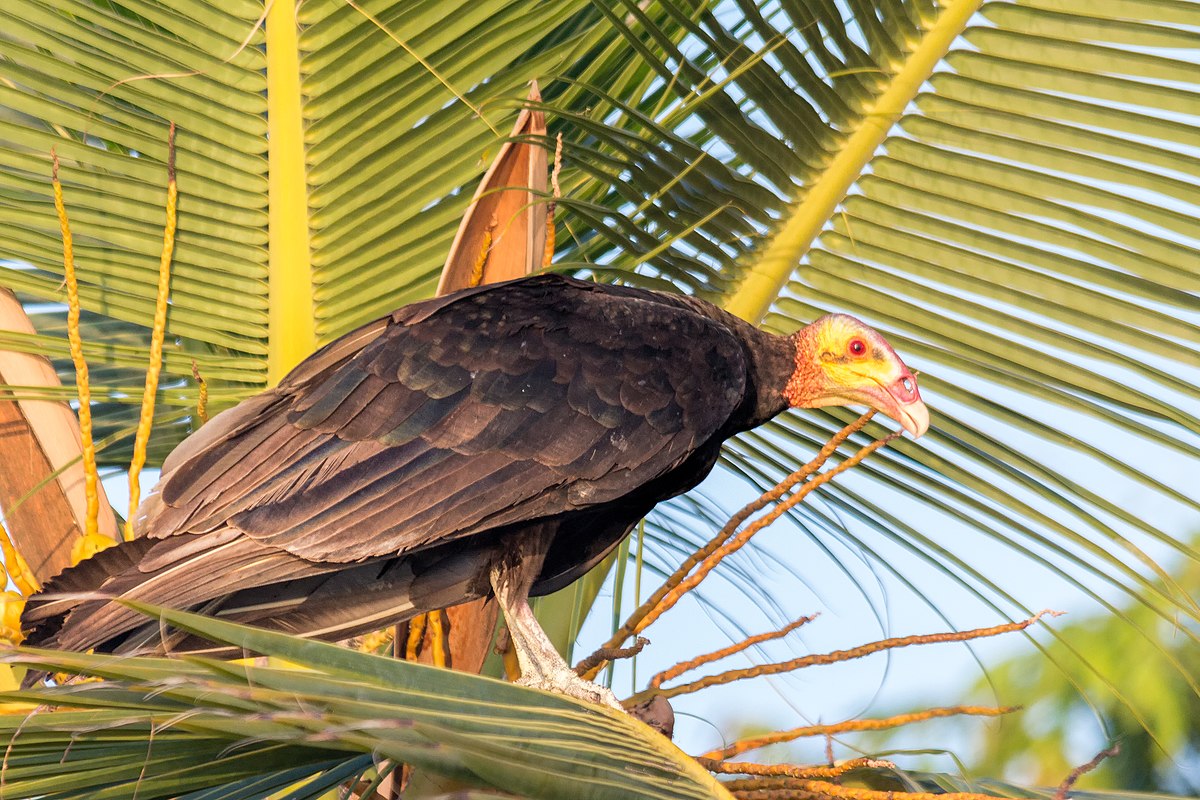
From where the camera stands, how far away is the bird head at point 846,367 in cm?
272

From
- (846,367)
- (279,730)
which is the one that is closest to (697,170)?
(846,367)

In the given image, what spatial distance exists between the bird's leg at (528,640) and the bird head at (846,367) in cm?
82

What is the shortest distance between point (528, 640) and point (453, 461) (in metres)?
0.42

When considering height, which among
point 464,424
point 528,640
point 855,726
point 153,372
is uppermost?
point 464,424

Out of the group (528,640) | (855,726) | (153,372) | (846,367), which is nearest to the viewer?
(855,726)

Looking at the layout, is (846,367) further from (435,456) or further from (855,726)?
(855,726)

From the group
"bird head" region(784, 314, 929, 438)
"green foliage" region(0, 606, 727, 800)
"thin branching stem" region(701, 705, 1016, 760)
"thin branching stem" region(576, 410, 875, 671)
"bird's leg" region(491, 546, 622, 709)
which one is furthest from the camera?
"bird head" region(784, 314, 929, 438)

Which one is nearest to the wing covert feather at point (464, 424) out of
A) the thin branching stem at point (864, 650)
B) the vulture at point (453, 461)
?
the vulture at point (453, 461)

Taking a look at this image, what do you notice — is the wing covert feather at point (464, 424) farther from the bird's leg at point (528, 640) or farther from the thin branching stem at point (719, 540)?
the thin branching stem at point (719, 540)

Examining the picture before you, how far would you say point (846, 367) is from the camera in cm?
280

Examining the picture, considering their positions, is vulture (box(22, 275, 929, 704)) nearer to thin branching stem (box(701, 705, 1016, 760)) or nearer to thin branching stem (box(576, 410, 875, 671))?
thin branching stem (box(576, 410, 875, 671))

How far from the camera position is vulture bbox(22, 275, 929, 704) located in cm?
208

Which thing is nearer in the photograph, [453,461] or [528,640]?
[453,461]

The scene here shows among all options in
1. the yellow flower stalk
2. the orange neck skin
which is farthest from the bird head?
the yellow flower stalk
